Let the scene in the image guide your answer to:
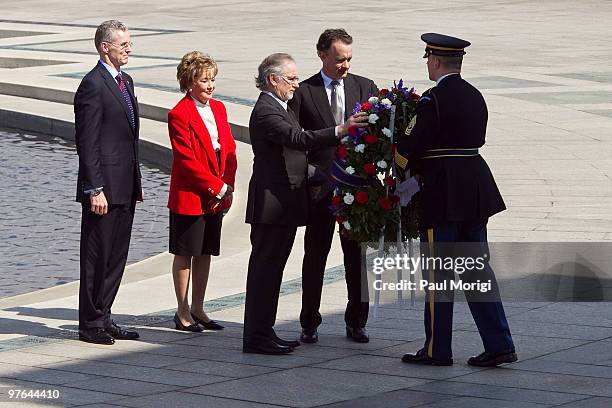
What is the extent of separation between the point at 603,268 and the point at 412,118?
9.26 feet

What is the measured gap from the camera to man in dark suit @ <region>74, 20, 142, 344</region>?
8172mm

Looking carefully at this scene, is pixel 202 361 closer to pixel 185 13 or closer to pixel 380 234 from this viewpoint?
pixel 380 234

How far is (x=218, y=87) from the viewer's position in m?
20.8

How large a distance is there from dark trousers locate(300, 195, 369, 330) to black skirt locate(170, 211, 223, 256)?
0.66 m

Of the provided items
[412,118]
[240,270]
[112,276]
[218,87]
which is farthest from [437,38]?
[218,87]

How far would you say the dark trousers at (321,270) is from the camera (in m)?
8.18

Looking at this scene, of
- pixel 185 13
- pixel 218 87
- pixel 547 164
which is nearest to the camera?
pixel 547 164

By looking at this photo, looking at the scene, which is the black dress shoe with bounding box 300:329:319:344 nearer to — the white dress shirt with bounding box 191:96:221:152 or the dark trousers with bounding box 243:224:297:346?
the dark trousers with bounding box 243:224:297:346

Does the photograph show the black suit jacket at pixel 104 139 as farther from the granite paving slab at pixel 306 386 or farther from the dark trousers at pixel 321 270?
the granite paving slab at pixel 306 386

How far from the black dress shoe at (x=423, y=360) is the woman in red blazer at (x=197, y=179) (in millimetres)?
1471

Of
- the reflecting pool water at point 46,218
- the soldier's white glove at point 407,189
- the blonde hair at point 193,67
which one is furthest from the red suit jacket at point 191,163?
the reflecting pool water at point 46,218

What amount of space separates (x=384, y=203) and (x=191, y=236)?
1.35m

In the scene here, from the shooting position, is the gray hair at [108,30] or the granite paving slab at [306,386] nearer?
the granite paving slab at [306,386]

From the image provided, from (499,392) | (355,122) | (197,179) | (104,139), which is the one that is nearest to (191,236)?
(197,179)
